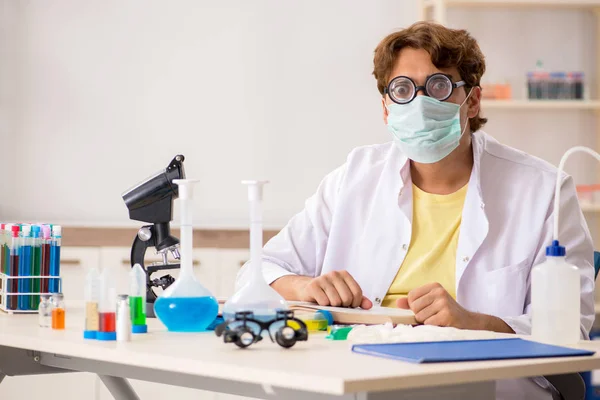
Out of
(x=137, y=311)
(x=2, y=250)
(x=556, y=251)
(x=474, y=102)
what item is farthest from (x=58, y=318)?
(x=474, y=102)

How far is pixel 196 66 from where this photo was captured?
438 cm

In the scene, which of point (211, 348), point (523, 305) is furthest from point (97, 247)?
point (211, 348)

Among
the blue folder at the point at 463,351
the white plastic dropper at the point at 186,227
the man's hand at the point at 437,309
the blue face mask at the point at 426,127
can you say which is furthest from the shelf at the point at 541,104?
the blue folder at the point at 463,351

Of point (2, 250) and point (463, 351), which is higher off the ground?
point (2, 250)

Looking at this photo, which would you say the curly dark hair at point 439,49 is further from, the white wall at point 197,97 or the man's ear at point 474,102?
the white wall at point 197,97

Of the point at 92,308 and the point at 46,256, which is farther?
the point at 46,256

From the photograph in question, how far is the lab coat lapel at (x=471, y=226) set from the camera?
2.07m

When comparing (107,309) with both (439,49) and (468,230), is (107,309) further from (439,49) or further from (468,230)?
(439,49)

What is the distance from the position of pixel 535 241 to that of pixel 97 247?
2181 millimetres

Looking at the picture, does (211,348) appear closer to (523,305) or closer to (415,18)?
(523,305)

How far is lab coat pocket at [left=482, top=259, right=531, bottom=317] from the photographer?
203 centimetres

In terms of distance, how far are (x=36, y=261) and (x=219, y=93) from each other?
257 centimetres

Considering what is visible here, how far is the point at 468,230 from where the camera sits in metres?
2.10

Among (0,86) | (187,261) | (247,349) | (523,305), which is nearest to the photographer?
(247,349)
